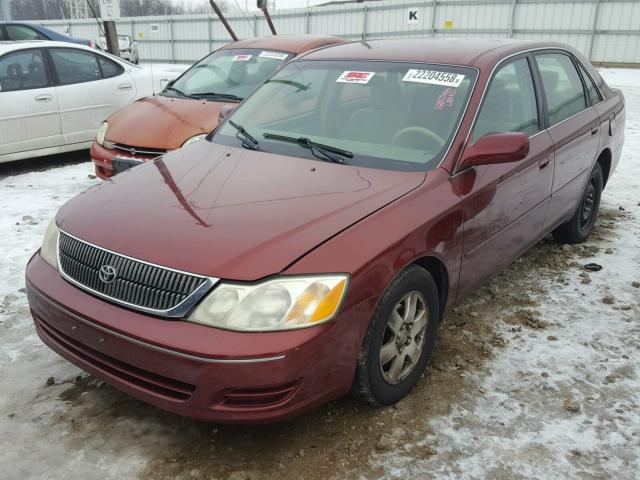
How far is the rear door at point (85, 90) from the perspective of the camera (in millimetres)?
7480

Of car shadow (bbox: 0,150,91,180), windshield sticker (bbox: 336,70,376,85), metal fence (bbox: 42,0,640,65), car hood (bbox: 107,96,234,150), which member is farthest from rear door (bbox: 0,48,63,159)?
metal fence (bbox: 42,0,640,65)

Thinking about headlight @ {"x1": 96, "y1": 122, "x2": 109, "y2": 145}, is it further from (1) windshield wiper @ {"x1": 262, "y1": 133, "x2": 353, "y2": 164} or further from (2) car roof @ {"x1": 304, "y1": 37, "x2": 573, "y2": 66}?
(1) windshield wiper @ {"x1": 262, "y1": 133, "x2": 353, "y2": 164}

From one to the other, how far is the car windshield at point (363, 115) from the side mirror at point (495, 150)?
14 cm

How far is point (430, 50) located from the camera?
148 inches

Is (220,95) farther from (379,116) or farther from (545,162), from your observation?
(545,162)

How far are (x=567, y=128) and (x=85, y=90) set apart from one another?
5846 mm

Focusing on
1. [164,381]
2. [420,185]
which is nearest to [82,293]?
[164,381]

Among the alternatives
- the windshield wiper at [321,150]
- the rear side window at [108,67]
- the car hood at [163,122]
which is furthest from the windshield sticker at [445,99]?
the rear side window at [108,67]

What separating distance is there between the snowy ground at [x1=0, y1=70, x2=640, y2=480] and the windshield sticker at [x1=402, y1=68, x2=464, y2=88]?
143 cm

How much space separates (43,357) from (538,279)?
329cm

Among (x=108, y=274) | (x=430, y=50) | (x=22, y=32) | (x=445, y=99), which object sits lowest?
(x=108, y=274)

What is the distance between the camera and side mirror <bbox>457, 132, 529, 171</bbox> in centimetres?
305

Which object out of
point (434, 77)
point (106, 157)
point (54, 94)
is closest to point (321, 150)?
point (434, 77)

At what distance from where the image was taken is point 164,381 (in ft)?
7.91
